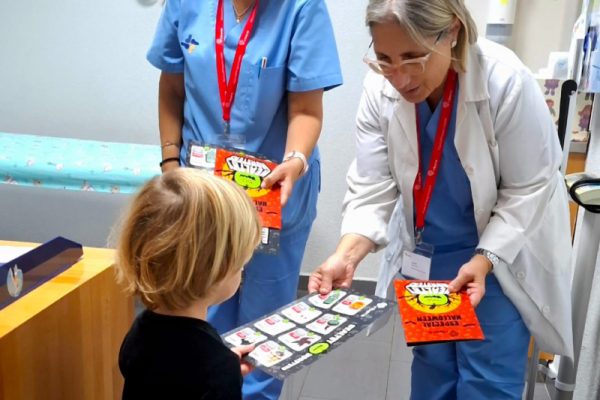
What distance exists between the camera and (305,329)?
47.7 inches

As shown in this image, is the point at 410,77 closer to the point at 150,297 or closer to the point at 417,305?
the point at 417,305

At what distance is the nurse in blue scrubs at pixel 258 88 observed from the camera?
1531 millimetres

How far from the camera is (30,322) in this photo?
3.69 ft

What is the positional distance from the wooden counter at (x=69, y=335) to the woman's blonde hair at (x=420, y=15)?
84 cm

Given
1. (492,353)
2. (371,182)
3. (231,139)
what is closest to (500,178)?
(371,182)

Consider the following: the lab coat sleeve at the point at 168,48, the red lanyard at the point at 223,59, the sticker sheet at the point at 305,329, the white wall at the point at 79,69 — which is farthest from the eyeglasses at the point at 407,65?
the white wall at the point at 79,69

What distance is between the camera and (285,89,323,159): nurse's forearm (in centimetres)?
154

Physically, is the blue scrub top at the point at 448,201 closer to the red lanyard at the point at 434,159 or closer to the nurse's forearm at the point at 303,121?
the red lanyard at the point at 434,159

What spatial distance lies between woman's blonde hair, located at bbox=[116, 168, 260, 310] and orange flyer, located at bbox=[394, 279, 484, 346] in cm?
40

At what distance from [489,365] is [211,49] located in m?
1.05

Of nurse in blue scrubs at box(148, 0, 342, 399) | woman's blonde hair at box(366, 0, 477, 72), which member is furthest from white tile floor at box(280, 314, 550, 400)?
woman's blonde hair at box(366, 0, 477, 72)

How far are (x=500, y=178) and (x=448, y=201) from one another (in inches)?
5.2

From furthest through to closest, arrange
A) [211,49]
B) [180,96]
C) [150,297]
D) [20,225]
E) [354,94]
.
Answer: [20,225], [354,94], [180,96], [211,49], [150,297]

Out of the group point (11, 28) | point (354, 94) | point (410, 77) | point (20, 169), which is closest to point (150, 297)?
point (410, 77)
